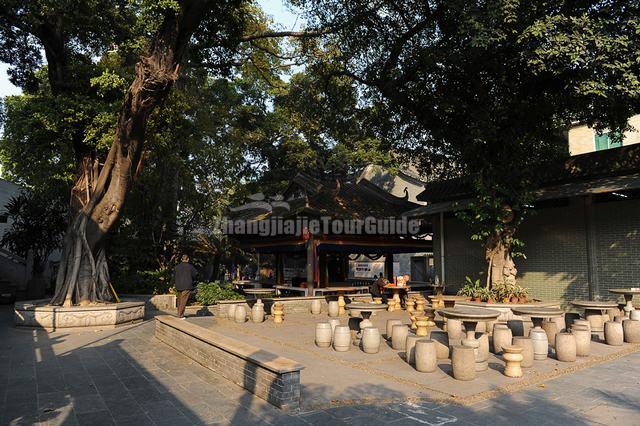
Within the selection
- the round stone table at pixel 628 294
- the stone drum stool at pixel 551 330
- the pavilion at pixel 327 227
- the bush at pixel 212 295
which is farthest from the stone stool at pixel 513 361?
the pavilion at pixel 327 227

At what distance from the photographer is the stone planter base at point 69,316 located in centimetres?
1135

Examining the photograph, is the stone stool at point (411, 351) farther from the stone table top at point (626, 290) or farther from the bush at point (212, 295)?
the bush at point (212, 295)

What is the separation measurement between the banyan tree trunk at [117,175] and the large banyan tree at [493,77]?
5.73 meters

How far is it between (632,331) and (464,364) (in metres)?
5.17

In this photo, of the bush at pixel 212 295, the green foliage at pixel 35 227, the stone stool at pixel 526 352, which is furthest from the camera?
the green foliage at pixel 35 227

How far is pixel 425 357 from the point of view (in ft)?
22.5

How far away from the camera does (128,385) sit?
6.41 m

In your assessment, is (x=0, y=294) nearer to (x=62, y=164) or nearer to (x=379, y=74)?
(x=62, y=164)

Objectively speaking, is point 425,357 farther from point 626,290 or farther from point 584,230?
point 584,230

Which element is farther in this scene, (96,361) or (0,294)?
(0,294)

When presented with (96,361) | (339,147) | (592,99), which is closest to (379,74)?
(592,99)

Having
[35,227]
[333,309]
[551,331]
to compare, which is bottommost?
[333,309]

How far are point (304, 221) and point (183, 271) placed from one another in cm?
635

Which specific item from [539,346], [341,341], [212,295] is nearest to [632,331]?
[539,346]
